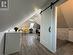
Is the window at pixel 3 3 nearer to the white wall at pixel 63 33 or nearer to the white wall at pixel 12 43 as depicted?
the white wall at pixel 12 43

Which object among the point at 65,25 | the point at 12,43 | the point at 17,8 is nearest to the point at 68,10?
the point at 65,25

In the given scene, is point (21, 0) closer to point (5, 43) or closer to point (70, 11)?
point (5, 43)

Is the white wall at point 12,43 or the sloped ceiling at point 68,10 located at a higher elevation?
the sloped ceiling at point 68,10

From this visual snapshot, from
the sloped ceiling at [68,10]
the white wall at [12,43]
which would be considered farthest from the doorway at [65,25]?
the white wall at [12,43]

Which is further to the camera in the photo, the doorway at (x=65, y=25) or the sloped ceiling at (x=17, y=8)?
the doorway at (x=65, y=25)

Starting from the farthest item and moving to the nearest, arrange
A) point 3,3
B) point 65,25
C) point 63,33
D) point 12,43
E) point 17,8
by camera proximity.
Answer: point 63,33
point 65,25
point 12,43
point 17,8
point 3,3

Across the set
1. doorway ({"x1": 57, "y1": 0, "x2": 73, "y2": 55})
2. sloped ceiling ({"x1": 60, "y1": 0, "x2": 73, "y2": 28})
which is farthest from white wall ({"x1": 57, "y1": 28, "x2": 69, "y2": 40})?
sloped ceiling ({"x1": 60, "y1": 0, "x2": 73, "y2": 28})

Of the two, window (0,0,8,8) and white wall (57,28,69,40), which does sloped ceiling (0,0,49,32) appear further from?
white wall (57,28,69,40)

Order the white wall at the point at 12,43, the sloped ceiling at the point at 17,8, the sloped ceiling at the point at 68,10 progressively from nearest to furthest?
1. the sloped ceiling at the point at 17,8
2. the white wall at the point at 12,43
3. the sloped ceiling at the point at 68,10

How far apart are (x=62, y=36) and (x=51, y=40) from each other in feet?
11.0

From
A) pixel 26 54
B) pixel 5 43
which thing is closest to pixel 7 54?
pixel 5 43

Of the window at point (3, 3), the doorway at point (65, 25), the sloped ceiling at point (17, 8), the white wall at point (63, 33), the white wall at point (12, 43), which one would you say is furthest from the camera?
the white wall at point (63, 33)

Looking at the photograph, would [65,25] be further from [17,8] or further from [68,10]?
[17,8]

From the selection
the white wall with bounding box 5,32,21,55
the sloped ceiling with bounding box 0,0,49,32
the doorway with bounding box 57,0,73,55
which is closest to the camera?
the sloped ceiling with bounding box 0,0,49,32
